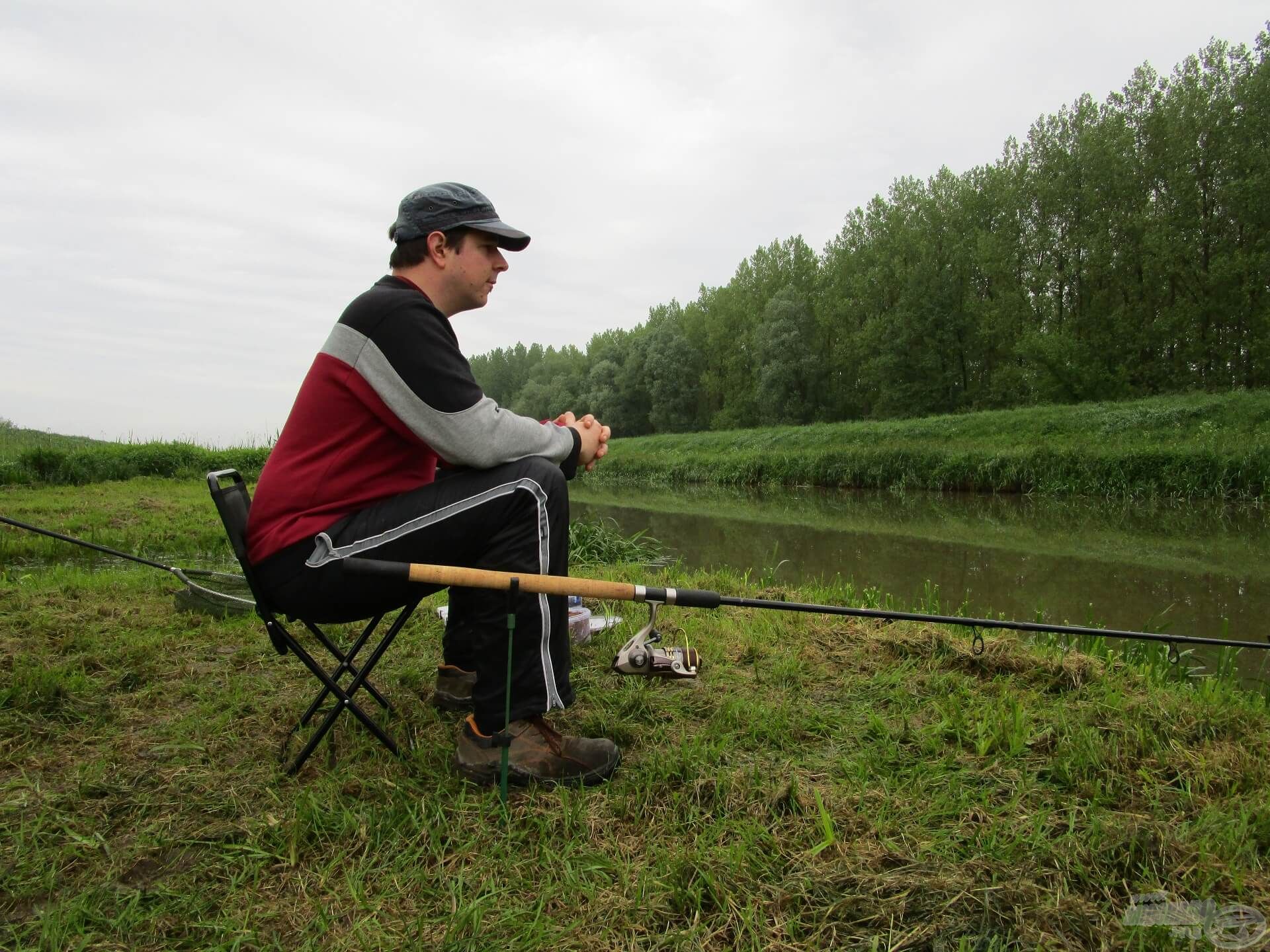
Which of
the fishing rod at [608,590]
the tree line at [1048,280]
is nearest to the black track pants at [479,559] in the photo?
the fishing rod at [608,590]

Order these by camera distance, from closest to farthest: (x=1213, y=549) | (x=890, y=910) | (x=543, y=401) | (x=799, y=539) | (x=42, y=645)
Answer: (x=890, y=910), (x=42, y=645), (x=1213, y=549), (x=799, y=539), (x=543, y=401)

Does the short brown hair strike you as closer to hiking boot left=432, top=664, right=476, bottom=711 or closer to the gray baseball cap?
the gray baseball cap

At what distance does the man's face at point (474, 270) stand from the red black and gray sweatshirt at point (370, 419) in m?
0.20

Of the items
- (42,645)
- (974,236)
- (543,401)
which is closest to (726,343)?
(974,236)

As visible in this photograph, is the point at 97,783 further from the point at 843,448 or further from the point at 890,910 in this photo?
the point at 843,448

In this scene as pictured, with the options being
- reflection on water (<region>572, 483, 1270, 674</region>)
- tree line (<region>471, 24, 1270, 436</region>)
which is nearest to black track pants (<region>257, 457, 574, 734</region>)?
reflection on water (<region>572, 483, 1270, 674</region>)

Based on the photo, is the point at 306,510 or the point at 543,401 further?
the point at 543,401

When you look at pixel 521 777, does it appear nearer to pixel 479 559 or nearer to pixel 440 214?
pixel 479 559

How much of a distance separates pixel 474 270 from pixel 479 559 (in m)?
0.95

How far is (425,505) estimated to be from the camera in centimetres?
219

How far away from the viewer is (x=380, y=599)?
7.25 feet

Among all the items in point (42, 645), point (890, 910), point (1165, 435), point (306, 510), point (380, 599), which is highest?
point (1165, 435)

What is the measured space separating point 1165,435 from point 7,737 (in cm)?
1973

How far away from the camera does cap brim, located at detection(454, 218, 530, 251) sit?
2354mm
